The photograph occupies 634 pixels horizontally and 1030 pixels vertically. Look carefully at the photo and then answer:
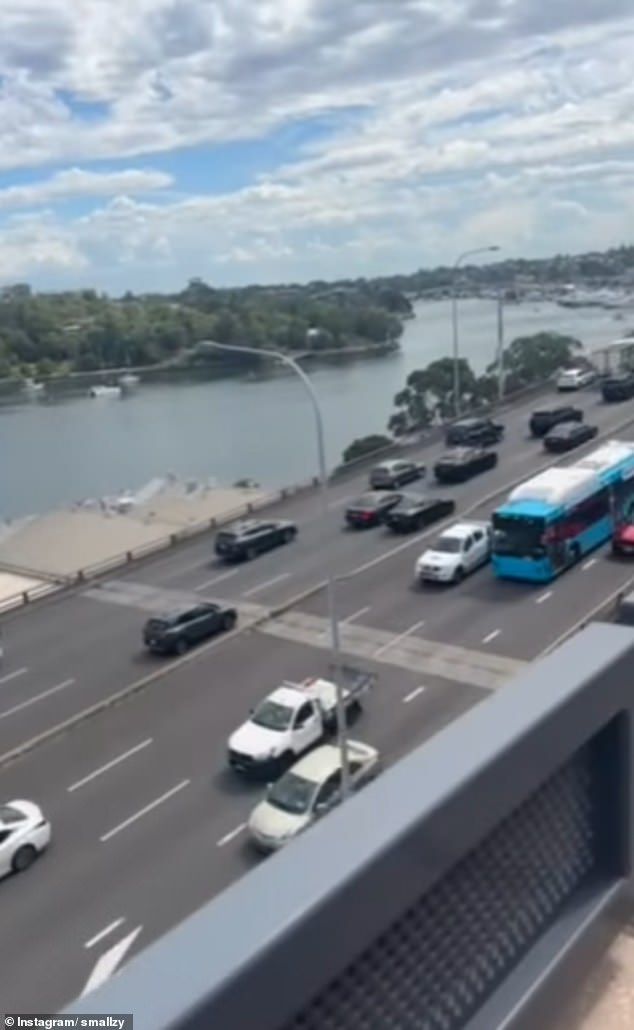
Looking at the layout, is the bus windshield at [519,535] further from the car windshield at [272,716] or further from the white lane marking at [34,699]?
the white lane marking at [34,699]

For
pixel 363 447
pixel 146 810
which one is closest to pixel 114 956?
pixel 146 810

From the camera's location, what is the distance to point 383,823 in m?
1.85

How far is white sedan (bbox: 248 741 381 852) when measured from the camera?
41.0 feet

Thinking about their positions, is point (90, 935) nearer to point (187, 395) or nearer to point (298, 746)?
point (298, 746)

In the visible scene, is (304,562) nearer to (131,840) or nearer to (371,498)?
(371,498)

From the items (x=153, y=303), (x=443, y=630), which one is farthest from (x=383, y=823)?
(x=153, y=303)

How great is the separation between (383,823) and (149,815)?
12.6 m

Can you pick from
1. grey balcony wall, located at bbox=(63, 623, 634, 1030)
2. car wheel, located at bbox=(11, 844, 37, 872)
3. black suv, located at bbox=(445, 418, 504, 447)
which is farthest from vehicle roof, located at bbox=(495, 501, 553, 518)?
grey balcony wall, located at bbox=(63, 623, 634, 1030)

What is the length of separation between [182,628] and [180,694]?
6.84ft

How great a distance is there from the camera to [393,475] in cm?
3189

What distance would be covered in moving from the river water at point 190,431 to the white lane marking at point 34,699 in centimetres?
3387

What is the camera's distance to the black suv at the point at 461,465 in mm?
31641

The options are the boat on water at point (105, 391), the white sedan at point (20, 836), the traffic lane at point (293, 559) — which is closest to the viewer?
the white sedan at point (20, 836)

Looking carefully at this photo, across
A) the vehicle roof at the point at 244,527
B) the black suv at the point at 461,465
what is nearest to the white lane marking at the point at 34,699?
the vehicle roof at the point at 244,527
